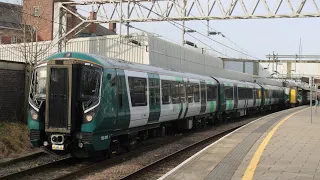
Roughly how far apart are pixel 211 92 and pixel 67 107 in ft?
41.1

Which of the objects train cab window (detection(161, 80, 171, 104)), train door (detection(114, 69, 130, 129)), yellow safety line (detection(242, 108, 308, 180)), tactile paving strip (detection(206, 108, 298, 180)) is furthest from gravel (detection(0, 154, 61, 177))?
yellow safety line (detection(242, 108, 308, 180))

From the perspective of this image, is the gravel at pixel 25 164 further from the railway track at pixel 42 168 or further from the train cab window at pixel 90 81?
the train cab window at pixel 90 81

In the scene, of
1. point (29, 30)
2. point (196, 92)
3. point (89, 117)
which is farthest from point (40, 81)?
point (196, 92)

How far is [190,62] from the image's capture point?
1364 inches

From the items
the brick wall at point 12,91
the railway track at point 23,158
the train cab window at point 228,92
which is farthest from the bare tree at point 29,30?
the train cab window at point 228,92

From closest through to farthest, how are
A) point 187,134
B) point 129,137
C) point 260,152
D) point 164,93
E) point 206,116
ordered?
point 260,152 < point 129,137 < point 164,93 < point 187,134 < point 206,116

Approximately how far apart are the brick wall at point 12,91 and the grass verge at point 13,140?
65cm

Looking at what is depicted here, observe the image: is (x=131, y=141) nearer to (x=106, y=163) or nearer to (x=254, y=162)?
(x=106, y=163)

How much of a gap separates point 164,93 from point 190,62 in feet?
69.7

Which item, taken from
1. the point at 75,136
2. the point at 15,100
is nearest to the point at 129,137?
the point at 75,136

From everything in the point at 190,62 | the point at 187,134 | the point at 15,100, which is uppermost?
the point at 190,62

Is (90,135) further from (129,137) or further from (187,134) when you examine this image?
(187,134)

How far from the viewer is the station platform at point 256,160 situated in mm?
7535

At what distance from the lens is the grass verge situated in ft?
36.4
